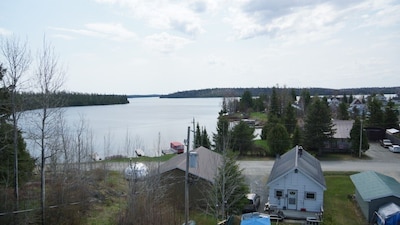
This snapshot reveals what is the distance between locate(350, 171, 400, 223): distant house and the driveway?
250 inches

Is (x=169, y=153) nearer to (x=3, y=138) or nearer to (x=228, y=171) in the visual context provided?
(x=228, y=171)

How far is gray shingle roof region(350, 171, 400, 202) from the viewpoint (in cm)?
1709

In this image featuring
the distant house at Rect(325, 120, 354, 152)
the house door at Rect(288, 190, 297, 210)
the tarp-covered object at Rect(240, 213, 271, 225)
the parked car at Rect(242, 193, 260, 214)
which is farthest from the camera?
the distant house at Rect(325, 120, 354, 152)

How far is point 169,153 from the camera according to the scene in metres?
38.4

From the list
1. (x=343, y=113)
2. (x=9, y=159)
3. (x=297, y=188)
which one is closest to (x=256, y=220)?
(x=297, y=188)

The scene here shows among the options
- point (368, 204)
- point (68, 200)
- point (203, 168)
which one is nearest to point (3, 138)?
point (68, 200)

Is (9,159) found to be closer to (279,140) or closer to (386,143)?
(279,140)

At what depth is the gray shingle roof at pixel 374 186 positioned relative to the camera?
56.1ft

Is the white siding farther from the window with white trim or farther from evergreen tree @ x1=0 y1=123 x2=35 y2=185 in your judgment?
evergreen tree @ x1=0 y1=123 x2=35 y2=185

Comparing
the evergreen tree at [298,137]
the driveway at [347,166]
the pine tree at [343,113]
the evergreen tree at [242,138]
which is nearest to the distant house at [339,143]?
the driveway at [347,166]

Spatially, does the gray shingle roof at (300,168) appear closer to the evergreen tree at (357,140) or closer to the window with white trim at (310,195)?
the window with white trim at (310,195)

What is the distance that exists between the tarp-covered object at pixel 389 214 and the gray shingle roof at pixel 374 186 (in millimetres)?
720

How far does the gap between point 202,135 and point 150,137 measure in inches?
546

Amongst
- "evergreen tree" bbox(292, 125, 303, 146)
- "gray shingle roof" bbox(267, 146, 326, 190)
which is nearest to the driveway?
"gray shingle roof" bbox(267, 146, 326, 190)
